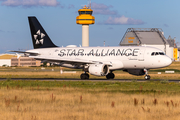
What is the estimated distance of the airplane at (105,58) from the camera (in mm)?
38469

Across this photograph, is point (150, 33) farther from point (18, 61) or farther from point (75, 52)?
point (75, 52)

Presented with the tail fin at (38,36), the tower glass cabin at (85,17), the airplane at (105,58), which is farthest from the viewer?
the tower glass cabin at (85,17)

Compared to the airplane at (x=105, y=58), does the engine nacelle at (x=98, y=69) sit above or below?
below

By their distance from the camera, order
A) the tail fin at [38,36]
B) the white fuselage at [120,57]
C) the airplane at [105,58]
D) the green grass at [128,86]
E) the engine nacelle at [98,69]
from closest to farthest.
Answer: the green grass at [128,86], the engine nacelle at [98,69], the white fuselage at [120,57], the airplane at [105,58], the tail fin at [38,36]

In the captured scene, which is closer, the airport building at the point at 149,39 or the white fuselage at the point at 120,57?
the white fuselage at the point at 120,57

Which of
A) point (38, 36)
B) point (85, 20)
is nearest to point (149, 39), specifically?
point (85, 20)

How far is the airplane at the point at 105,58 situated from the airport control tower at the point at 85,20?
341 feet

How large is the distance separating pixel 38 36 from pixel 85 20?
104 metres

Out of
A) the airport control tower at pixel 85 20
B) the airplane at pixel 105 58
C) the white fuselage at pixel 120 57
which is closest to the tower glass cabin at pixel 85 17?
the airport control tower at pixel 85 20

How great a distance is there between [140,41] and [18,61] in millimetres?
75191

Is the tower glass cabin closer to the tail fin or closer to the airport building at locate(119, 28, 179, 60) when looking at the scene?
the airport building at locate(119, 28, 179, 60)

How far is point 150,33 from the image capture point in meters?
159

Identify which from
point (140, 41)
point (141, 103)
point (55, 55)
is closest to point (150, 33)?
point (140, 41)

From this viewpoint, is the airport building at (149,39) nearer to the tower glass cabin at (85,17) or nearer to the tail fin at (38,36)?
the tower glass cabin at (85,17)
